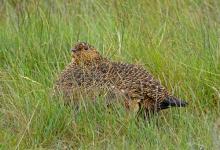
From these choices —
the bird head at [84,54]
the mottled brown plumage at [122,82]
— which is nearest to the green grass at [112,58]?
the mottled brown plumage at [122,82]

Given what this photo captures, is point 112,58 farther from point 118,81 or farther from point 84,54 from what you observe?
point 118,81

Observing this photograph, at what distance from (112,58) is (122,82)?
1.00m

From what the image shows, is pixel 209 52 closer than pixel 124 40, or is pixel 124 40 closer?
pixel 209 52

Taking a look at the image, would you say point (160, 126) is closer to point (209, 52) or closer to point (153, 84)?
point (153, 84)

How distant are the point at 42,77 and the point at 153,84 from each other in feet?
3.23

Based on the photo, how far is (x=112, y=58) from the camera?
671cm

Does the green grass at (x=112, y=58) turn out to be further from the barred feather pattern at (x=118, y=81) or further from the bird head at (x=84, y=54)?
the bird head at (x=84, y=54)

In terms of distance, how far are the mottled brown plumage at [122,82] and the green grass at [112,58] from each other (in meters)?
0.12

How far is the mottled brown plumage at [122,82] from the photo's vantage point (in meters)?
5.69

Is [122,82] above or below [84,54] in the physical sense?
below

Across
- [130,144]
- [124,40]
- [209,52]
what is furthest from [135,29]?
[130,144]

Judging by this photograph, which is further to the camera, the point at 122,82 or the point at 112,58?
the point at 112,58

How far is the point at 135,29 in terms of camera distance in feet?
23.2

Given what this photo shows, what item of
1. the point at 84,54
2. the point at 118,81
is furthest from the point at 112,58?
the point at 118,81
